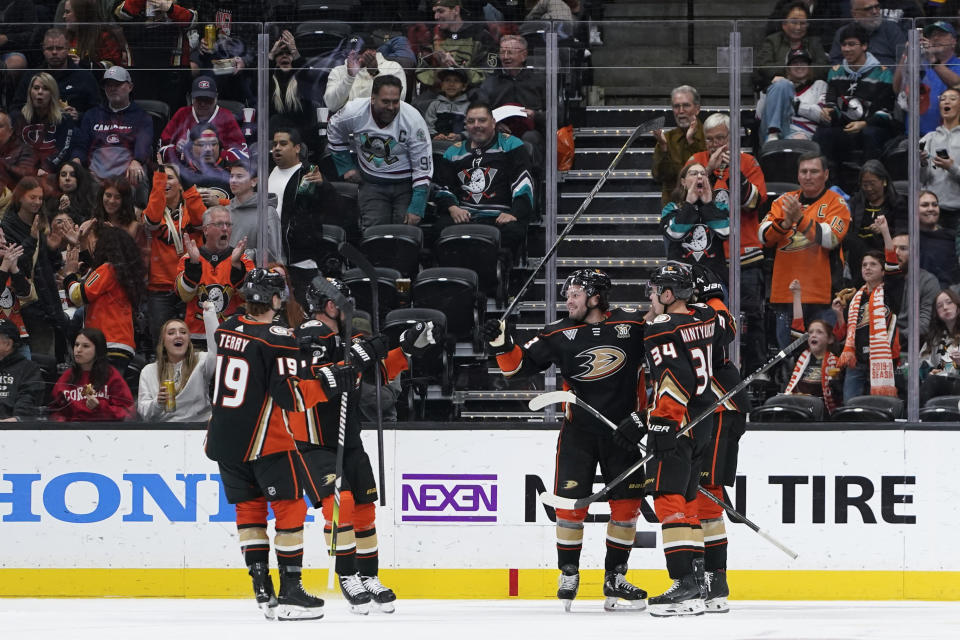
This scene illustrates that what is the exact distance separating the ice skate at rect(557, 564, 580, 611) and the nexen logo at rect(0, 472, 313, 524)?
154 centimetres

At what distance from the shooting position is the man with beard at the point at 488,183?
6281 mm

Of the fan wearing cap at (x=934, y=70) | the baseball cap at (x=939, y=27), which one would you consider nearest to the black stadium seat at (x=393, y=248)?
the fan wearing cap at (x=934, y=70)

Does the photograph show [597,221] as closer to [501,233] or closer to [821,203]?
[501,233]

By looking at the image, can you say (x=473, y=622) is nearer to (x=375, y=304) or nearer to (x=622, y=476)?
(x=622, y=476)

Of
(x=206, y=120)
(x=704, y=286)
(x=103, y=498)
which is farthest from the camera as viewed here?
(x=206, y=120)

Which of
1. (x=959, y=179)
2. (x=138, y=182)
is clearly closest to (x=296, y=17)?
(x=138, y=182)

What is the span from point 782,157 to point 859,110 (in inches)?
15.5

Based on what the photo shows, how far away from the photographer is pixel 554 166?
6.29 m

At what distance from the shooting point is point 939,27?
20.2 feet

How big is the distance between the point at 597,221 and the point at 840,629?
222 cm

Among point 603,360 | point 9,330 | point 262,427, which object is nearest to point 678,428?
point 603,360

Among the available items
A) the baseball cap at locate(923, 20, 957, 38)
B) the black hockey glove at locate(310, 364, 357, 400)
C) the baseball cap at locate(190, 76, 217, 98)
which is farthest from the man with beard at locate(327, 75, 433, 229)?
the baseball cap at locate(923, 20, 957, 38)

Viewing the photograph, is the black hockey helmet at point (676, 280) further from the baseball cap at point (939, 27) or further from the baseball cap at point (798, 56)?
the baseball cap at point (939, 27)

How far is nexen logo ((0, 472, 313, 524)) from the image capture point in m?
6.14
